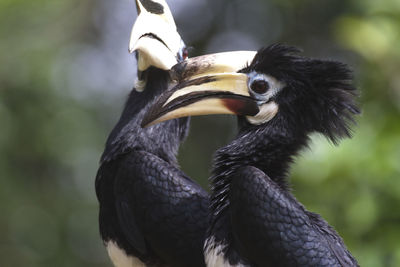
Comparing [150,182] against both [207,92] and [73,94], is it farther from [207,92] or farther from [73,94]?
[73,94]

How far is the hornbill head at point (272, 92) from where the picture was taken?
2941mm

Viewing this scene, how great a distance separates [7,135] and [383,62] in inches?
187

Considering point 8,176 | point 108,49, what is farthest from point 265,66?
point 108,49

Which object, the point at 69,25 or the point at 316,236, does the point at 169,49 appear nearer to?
the point at 316,236

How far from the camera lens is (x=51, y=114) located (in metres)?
8.36

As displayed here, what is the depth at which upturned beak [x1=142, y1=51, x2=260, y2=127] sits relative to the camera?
115 inches

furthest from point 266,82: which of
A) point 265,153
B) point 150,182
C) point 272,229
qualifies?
point 150,182

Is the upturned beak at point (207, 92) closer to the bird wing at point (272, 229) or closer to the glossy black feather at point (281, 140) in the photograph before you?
the glossy black feather at point (281, 140)

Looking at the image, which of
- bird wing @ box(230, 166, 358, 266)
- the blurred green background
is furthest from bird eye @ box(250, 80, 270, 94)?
the blurred green background

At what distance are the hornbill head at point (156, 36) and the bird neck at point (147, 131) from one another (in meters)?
0.11

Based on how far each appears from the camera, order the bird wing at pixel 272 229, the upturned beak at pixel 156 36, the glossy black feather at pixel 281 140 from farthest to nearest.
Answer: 1. the upturned beak at pixel 156 36
2. the glossy black feather at pixel 281 140
3. the bird wing at pixel 272 229

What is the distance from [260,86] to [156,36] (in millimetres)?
896

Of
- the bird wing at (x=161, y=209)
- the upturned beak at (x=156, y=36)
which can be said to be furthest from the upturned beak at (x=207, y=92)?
the upturned beak at (x=156, y=36)

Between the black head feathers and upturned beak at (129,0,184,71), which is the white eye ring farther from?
upturned beak at (129,0,184,71)
